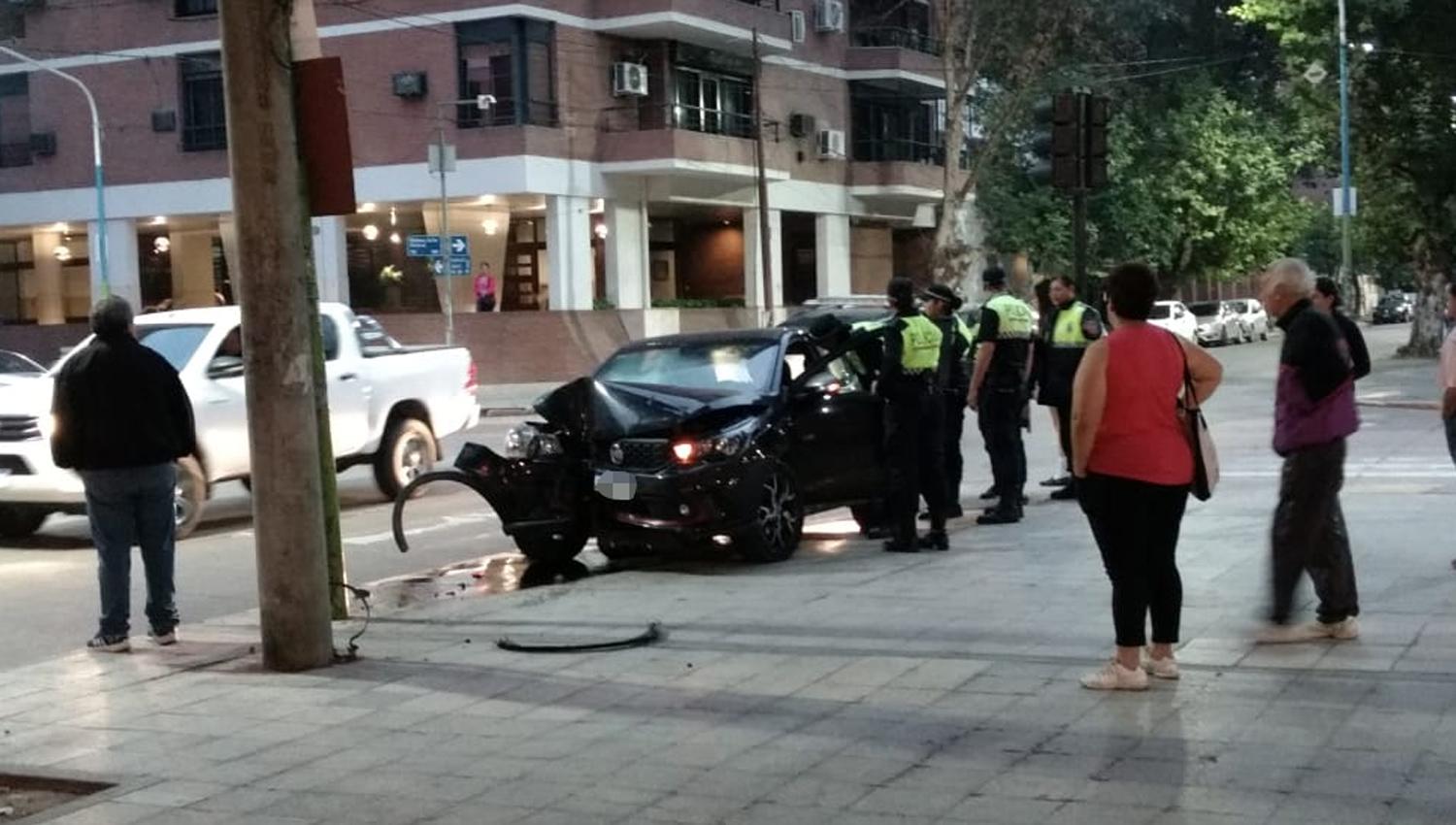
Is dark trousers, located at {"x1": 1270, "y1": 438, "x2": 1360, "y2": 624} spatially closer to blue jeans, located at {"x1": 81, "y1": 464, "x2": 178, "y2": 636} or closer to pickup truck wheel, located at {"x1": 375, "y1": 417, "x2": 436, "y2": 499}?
blue jeans, located at {"x1": 81, "y1": 464, "x2": 178, "y2": 636}

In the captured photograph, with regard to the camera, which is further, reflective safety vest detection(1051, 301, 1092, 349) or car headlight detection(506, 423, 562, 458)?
reflective safety vest detection(1051, 301, 1092, 349)

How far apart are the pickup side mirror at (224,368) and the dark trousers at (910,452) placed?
6.43 metres

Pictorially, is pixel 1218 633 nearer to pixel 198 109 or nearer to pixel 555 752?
pixel 555 752

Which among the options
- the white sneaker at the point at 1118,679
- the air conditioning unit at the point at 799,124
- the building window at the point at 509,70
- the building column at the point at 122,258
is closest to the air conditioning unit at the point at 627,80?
the building window at the point at 509,70

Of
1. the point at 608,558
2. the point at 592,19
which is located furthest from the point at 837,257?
the point at 608,558

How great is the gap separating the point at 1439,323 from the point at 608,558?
3259 cm

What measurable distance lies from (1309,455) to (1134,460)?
1277mm

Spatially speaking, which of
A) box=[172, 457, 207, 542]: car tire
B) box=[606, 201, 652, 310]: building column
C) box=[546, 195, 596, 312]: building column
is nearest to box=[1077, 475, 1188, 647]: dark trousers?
box=[172, 457, 207, 542]: car tire

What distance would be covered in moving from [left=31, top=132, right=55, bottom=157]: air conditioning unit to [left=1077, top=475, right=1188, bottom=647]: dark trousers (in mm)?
40968

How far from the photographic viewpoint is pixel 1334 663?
23.8ft

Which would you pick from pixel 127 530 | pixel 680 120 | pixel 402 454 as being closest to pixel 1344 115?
pixel 680 120

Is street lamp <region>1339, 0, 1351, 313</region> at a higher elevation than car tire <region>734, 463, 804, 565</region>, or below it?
higher

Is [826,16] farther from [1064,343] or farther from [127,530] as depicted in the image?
[127,530]

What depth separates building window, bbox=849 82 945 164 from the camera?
48469 mm
